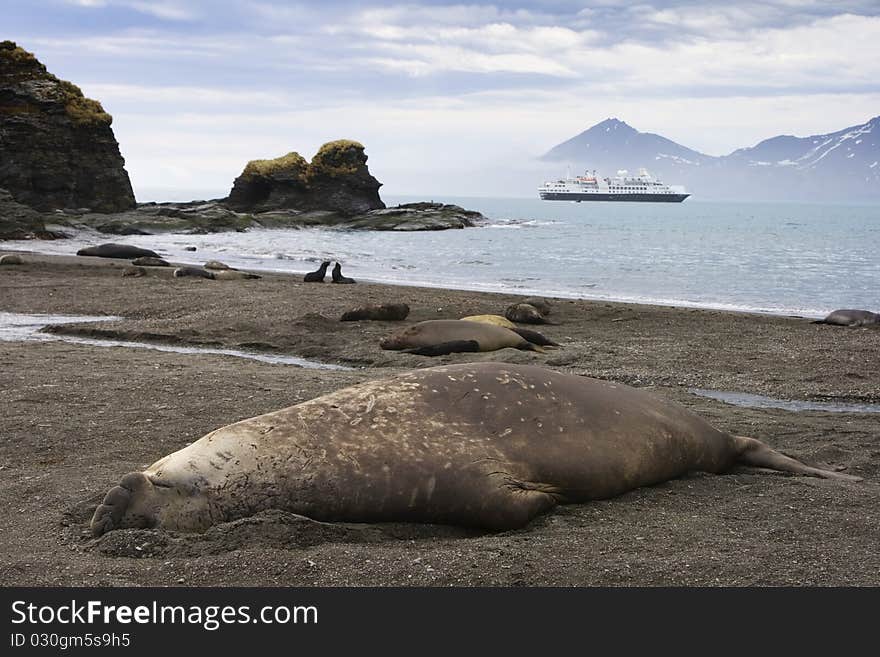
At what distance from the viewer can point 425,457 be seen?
442 cm

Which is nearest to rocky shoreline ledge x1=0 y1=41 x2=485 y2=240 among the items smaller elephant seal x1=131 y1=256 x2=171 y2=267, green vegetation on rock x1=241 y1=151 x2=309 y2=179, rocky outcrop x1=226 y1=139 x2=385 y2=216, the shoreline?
rocky outcrop x1=226 y1=139 x2=385 y2=216

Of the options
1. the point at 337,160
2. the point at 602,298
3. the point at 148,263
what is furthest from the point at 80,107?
the point at 602,298

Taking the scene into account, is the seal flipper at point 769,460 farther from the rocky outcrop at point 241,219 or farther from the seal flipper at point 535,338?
the rocky outcrop at point 241,219

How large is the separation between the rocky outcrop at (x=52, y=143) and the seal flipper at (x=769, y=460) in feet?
161

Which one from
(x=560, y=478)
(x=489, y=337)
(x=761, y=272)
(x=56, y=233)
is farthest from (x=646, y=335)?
(x=56, y=233)

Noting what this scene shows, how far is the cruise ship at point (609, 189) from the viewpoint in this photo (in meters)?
157

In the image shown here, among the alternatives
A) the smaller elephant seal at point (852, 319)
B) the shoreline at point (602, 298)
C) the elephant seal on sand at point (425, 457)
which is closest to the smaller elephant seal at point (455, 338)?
the elephant seal on sand at point (425, 457)

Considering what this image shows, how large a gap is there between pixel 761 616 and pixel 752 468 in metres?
2.58

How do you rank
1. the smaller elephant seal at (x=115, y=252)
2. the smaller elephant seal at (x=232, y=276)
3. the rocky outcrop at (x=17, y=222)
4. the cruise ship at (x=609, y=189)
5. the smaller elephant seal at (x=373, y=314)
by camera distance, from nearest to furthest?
the smaller elephant seal at (x=373, y=314) < the smaller elephant seal at (x=232, y=276) < the smaller elephant seal at (x=115, y=252) < the rocky outcrop at (x=17, y=222) < the cruise ship at (x=609, y=189)

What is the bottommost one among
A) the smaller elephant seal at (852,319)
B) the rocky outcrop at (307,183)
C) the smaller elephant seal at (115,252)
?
the smaller elephant seal at (852,319)

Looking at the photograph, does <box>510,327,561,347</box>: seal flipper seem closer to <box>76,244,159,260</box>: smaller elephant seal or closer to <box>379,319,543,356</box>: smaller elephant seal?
<box>379,319,543,356</box>: smaller elephant seal

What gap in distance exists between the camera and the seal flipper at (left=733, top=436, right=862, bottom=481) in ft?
17.8

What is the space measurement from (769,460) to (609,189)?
155777 millimetres

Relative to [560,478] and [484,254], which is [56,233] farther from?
[560,478]
